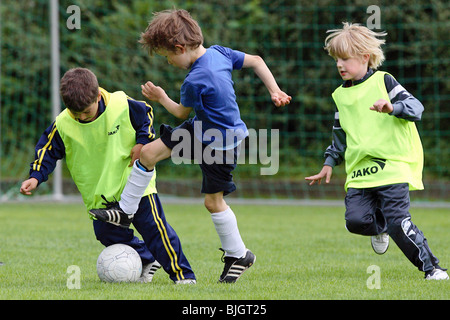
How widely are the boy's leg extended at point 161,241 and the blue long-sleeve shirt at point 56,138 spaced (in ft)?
1.22

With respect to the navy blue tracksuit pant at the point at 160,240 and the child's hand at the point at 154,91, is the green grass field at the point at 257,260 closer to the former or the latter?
the navy blue tracksuit pant at the point at 160,240

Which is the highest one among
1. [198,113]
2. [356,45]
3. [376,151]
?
[356,45]

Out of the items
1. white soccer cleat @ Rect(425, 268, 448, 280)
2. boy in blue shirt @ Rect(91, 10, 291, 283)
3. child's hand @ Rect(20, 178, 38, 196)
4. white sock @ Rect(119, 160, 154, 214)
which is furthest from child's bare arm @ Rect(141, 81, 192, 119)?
white soccer cleat @ Rect(425, 268, 448, 280)

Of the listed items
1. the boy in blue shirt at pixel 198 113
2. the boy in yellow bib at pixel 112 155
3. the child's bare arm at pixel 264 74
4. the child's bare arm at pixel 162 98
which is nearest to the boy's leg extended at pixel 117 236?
the boy in yellow bib at pixel 112 155

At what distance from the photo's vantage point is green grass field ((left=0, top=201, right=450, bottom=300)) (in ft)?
12.6

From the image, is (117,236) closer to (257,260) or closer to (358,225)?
(257,260)

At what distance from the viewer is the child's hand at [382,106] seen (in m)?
4.14

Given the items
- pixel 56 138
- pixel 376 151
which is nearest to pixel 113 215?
pixel 56 138

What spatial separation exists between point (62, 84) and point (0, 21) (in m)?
8.80

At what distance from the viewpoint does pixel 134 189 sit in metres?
4.15

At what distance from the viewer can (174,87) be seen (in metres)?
12.0

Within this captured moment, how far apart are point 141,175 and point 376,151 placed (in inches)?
57.0

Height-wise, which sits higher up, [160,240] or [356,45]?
[356,45]
